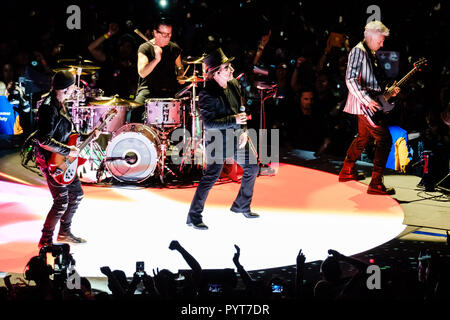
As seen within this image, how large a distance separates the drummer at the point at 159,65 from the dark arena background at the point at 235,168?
356 millimetres

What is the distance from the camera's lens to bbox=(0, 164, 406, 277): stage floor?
490cm

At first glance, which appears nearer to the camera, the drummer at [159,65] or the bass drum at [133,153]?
the bass drum at [133,153]

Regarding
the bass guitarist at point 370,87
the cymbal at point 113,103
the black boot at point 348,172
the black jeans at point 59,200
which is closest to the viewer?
the black jeans at point 59,200

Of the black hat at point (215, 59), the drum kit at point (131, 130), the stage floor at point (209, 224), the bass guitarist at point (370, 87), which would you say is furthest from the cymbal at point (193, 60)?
the black hat at point (215, 59)

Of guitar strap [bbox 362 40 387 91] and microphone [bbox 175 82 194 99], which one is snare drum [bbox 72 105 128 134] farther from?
guitar strap [bbox 362 40 387 91]

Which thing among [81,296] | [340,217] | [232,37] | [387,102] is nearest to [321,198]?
[340,217]

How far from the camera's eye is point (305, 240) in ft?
17.8

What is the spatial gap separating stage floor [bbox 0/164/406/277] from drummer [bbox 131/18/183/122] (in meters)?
1.66

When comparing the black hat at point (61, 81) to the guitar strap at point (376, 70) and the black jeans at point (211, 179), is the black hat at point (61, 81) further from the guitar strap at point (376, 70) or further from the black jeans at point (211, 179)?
the guitar strap at point (376, 70)

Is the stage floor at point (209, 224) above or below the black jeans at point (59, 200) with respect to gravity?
below

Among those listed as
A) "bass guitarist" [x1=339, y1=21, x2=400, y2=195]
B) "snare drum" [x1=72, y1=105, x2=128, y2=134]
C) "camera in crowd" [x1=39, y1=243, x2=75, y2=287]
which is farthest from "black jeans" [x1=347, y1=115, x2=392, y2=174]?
"camera in crowd" [x1=39, y1=243, x2=75, y2=287]

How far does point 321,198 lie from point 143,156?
2510mm

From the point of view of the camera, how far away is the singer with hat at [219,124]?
5.60m

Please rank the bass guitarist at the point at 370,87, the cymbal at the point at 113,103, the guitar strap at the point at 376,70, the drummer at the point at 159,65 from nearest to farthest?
the bass guitarist at the point at 370,87 < the guitar strap at the point at 376,70 < the cymbal at the point at 113,103 < the drummer at the point at 159,65
